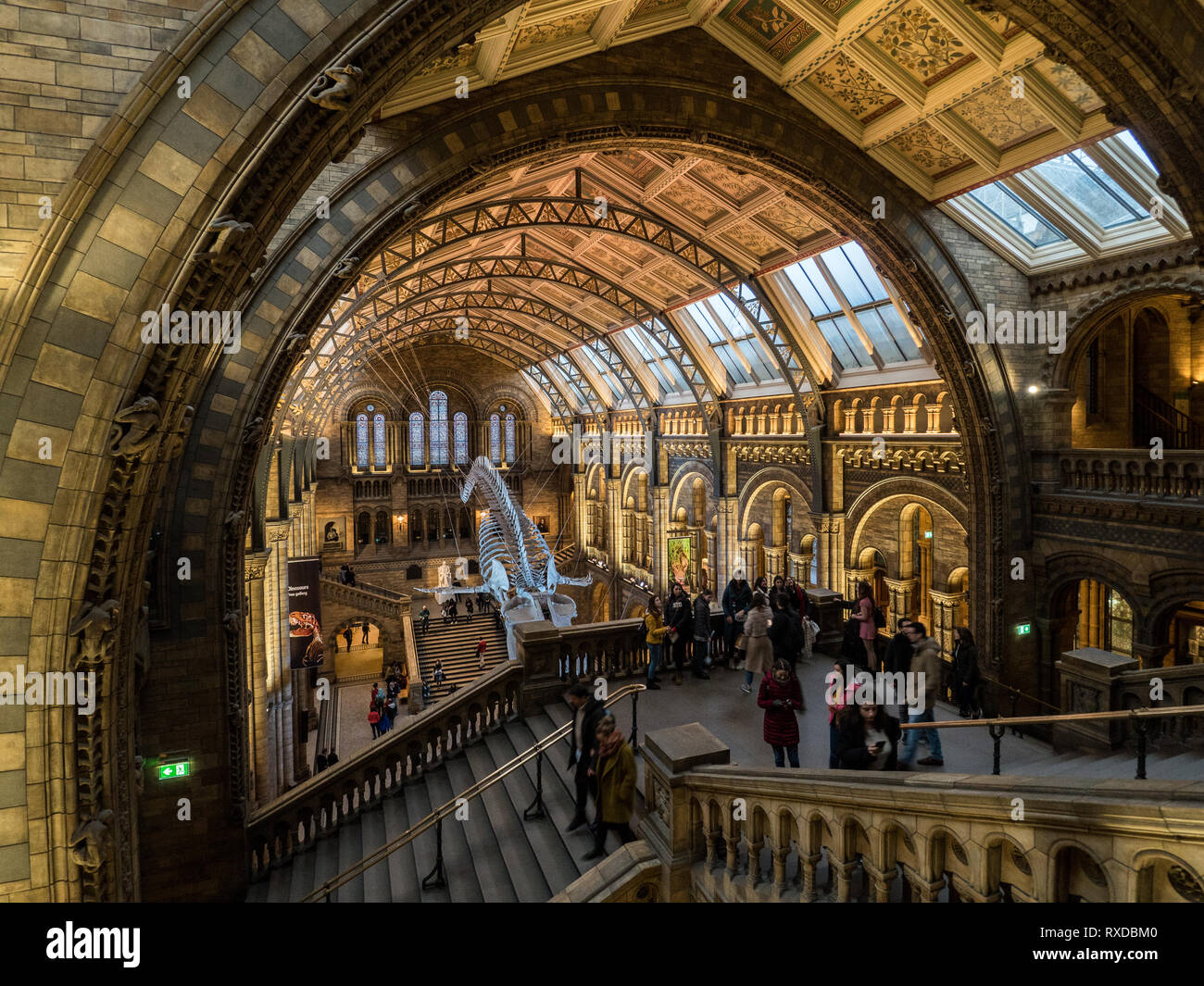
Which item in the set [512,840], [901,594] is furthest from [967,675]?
[901,594]

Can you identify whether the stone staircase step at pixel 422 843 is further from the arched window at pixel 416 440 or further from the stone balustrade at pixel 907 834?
the arched window at pixel 416 440

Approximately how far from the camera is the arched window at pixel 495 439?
37.9 meters

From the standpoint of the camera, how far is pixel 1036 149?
32.3 feet

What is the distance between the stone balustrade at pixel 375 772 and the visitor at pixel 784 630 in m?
3.18

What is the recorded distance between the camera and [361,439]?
3578 cm

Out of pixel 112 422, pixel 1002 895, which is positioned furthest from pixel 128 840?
pixel 1002 895

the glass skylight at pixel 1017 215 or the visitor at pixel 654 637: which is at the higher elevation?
the glass skylight at pixel 1017 215

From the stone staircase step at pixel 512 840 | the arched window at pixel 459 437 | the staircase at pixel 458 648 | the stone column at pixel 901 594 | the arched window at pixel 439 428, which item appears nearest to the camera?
the stone staircase step at pixel 512 840

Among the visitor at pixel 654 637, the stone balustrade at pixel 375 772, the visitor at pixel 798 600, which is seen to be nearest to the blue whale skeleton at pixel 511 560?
the visitor at pixel 798 600

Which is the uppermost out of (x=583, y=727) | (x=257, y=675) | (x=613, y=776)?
(x=583, y=727)

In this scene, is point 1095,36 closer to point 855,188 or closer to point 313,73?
point 855,188

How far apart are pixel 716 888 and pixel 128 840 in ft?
12.6

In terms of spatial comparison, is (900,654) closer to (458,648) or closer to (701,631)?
(701,631)

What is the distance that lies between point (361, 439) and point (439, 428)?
3954 millimetres
